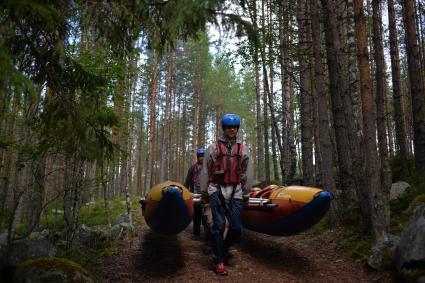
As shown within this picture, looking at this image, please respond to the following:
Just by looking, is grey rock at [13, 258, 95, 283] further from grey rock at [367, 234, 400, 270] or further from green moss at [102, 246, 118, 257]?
grey rock at [367, 234, 400, 270]

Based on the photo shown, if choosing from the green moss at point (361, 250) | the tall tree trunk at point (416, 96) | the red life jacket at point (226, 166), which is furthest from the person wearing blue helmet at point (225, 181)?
the tall tree trunk at point (416, 96)

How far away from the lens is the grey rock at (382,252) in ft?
16.9

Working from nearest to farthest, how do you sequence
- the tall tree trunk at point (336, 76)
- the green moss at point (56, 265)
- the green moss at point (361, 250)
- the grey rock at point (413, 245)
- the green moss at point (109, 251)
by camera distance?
the grey rock at point (413, 245) → the green moss at point (56, 265) → the green moss at point (361, 250) → the green moss at point (109, 251) → the tall tree trunk at point (336, 76)

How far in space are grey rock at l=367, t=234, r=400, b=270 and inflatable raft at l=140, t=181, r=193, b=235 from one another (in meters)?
2.83

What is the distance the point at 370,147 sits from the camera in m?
6.14

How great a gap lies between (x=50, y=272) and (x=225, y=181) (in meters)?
2.53

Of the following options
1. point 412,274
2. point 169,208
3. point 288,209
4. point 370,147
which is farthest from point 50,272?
point 370,147

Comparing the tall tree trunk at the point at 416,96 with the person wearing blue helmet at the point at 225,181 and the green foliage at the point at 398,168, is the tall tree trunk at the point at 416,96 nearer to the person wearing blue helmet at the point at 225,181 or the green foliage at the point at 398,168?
the green foliage at the point at 398,168

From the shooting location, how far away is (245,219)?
23.4 feet

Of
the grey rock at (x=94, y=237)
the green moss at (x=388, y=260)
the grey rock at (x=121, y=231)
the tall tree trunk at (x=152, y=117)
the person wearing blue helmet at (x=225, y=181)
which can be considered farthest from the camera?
the tall tree trunk at (x=152, y=117)

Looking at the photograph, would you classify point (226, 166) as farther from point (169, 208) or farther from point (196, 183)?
point (196, 183)

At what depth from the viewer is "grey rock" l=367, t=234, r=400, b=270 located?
16.9 ft

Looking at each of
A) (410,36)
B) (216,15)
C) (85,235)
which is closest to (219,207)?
(216,15)

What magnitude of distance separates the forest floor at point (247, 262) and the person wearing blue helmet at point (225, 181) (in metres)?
0.49
